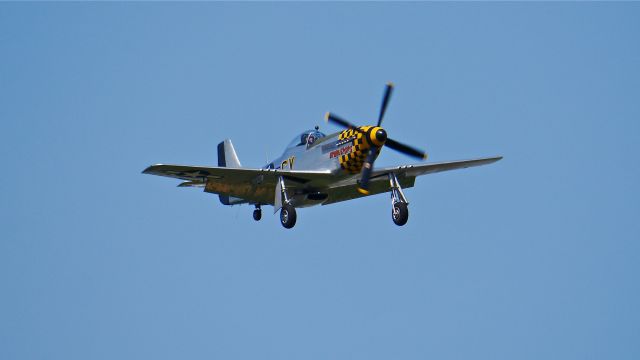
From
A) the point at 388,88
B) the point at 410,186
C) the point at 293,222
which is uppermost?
the point at 388,88

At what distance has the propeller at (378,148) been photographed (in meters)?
26.2

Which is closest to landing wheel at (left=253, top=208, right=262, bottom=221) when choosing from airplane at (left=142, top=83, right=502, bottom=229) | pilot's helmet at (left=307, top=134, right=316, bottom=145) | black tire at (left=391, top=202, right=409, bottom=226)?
airplane at (left=142, top=83, right=502, bottom=229)

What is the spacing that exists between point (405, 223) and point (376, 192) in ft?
10.3

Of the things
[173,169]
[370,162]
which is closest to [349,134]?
[370,162]

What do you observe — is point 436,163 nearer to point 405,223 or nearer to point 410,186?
point 410,186

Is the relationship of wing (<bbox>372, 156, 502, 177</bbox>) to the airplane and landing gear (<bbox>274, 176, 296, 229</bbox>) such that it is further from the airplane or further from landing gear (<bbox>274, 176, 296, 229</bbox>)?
landing gear (<bbox>274, 176, 296, 229</bbox>)

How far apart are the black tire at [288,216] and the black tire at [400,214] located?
285 cm

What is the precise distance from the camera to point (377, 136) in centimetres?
2619

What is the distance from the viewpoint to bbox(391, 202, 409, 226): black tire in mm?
26781

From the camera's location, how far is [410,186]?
1173 inches

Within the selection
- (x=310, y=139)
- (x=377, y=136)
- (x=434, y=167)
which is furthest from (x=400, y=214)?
(x=310, y=139)

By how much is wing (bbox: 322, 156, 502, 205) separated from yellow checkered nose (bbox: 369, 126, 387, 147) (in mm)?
1990

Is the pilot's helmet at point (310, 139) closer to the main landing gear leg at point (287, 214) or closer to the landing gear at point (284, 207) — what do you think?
the landing gear at point (284, 207)

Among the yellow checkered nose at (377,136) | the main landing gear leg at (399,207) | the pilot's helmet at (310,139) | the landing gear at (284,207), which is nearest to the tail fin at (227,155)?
the pilot's helmet at (310,139)
